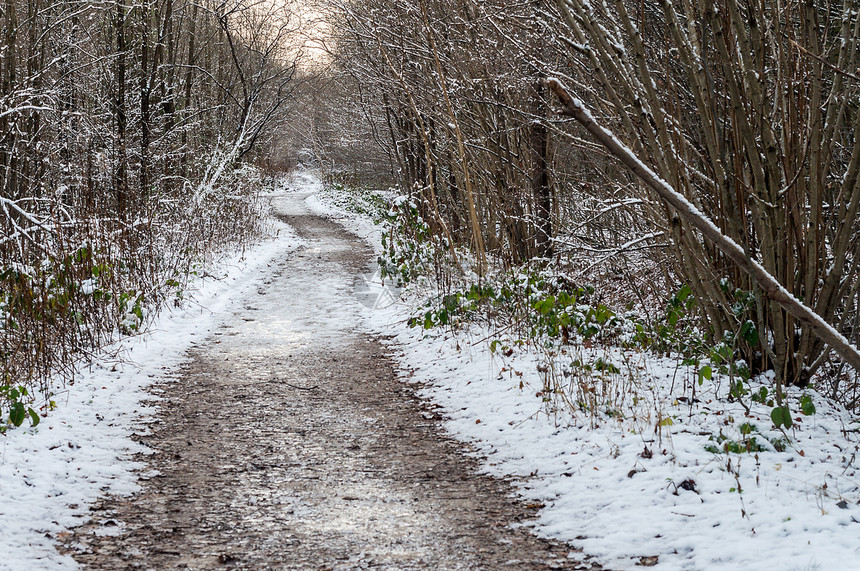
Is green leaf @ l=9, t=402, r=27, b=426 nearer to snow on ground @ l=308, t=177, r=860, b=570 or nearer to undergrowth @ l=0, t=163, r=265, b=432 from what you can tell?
undergrowth @ l=0, t=163, r=265, b=432

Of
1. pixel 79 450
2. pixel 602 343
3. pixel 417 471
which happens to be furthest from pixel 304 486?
pixel 602 343

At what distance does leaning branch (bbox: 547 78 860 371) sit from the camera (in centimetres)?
207

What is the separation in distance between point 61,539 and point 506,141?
7.11 meters

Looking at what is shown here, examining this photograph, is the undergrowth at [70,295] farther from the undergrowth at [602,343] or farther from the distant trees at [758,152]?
the distant trees at [758,152]

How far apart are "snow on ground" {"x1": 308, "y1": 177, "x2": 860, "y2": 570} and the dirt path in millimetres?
271

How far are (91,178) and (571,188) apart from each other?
5.84 m

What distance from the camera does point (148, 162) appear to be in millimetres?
13188

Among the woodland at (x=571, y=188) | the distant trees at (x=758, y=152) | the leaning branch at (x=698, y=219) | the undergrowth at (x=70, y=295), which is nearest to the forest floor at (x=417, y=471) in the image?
the undergrowth at (x=70, y=295)

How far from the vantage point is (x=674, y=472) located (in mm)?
3955

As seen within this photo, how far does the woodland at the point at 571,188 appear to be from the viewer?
4586 mm

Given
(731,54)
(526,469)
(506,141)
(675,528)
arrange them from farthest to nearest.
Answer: (506,141) < (731,54) < (526,469) < (675,528)

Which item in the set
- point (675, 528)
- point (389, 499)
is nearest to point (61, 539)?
point (389, 499)

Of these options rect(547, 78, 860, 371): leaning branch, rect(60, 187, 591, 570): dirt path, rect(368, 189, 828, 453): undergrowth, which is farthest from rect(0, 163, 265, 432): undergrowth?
rect(547, 78, 860, 371): leaning branch

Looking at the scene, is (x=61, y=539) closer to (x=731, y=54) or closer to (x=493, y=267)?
(x=731, y=54)
